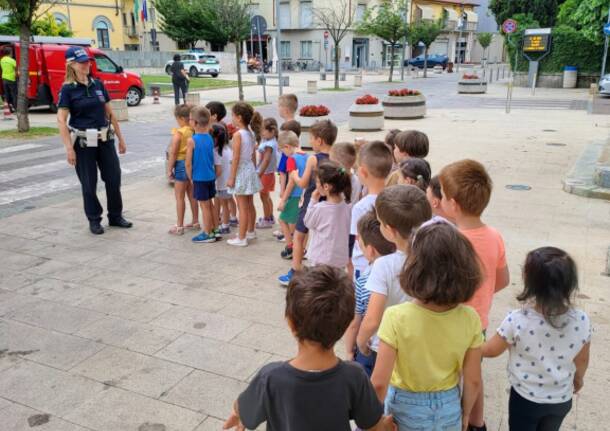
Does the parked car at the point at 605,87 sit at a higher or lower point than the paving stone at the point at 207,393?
higher

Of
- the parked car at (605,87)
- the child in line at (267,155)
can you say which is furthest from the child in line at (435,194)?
the parked car at (605,87)

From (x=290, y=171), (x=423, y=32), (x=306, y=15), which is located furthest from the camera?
(x=306, y=15)

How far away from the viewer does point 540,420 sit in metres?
2.36

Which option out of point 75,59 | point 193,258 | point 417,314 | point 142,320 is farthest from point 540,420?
point 75,59

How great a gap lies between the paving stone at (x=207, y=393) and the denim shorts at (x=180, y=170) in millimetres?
3121

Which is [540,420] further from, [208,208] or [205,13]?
[205,13]

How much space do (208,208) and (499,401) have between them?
3.77 metres

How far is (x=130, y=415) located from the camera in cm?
319

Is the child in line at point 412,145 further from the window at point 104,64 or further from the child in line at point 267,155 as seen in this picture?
the window at point 104,64

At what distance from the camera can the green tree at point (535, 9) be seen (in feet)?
114

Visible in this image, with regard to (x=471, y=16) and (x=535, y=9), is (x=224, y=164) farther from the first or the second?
(x=471, y=16)

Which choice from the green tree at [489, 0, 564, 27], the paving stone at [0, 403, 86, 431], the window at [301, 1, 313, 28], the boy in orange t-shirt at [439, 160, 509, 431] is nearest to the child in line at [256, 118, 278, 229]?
the boy in orange t-shirt at [439, 160, 509, 431]

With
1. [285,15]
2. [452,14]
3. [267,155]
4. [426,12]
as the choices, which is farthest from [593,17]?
[452,14]

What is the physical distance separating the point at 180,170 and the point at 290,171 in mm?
1856
